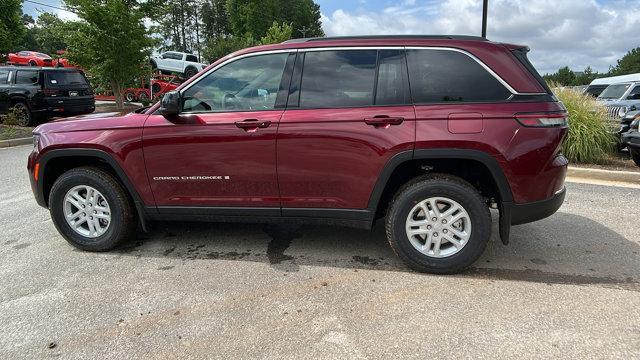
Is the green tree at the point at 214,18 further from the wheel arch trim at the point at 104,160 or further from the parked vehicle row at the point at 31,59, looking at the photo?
the wheel arch trim at the point at 104,160

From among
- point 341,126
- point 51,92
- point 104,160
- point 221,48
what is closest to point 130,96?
point 51,92

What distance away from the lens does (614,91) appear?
557 inches

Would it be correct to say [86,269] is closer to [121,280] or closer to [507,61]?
[121,280]

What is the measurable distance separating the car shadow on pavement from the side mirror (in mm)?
1277

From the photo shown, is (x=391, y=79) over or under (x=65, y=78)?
under

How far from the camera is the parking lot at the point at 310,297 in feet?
8.96

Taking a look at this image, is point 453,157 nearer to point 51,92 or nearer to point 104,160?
point 104,160

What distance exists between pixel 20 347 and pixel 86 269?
3.72ft

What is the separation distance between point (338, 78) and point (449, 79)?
85cm

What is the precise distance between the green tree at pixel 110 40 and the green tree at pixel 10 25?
1.55 meters

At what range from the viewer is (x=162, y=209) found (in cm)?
403

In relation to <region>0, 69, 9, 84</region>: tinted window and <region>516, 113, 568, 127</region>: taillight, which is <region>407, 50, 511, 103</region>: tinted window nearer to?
<region>516, 113, 568, 127</region>: taillight

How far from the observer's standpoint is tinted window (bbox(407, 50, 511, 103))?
11.3 ft

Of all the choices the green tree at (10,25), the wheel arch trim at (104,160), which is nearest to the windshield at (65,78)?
the green tree at (10,25)
